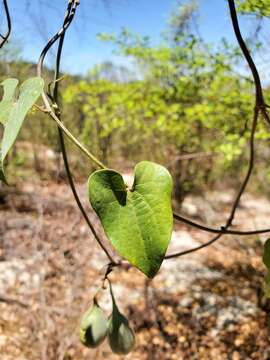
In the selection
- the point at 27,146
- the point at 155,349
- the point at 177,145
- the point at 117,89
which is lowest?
the point at 155,349

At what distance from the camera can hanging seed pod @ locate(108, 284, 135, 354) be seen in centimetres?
76

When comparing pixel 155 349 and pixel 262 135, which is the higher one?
pixel 262 135

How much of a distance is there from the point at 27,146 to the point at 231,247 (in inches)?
172

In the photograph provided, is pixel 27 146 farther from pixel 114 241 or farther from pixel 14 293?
pixel 114 241

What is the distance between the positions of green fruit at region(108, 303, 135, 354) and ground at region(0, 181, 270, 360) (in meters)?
1.01

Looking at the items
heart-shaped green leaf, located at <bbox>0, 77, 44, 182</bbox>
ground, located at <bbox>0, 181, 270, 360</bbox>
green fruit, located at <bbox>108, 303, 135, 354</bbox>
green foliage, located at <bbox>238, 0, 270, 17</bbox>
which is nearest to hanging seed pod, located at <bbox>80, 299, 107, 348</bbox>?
green fruit, located at <bbox>108, 303, 135, 354</bbox>

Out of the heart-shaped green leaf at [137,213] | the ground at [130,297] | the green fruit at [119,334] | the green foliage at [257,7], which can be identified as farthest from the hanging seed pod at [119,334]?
the ground at [130,297]

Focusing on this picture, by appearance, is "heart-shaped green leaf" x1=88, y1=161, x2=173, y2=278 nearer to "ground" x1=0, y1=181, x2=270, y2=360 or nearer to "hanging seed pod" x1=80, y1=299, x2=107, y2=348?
"hanging seed pod" x1=80, y1=299, x2=107, y2=348

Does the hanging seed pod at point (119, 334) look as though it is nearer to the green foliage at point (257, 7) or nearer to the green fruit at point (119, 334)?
the green fruit at point (119, 334)

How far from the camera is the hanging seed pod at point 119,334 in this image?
760mm

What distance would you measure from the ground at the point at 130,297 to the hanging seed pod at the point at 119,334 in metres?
1.01

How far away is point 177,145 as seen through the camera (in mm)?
4547

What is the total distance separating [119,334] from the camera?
0.77 meters

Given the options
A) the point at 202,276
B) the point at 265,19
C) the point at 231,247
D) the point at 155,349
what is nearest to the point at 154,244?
the point at 265,19
